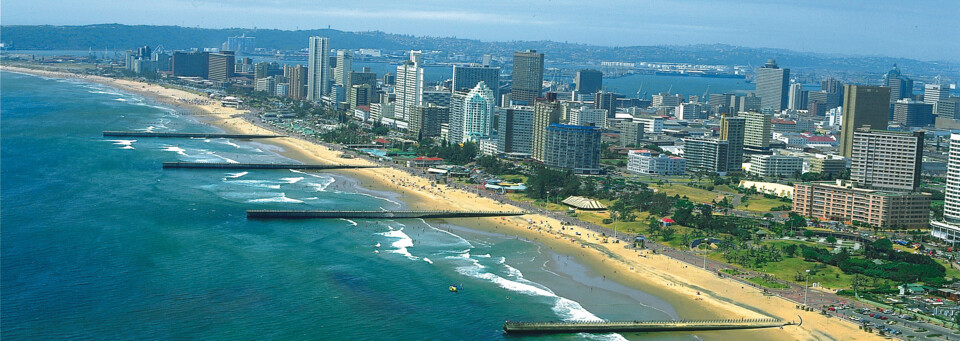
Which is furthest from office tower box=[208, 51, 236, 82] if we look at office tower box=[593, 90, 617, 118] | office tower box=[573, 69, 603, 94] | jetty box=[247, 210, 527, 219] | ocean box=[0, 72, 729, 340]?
jetty box=[247, 210, 527, 219]

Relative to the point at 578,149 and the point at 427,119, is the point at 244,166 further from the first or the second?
the point at 427,119

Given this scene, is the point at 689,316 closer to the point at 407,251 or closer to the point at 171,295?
the point at 407,251

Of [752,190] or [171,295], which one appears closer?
[171,295]

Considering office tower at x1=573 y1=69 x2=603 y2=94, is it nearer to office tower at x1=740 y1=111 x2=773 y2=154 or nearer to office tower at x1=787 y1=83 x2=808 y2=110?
office tower at x1=787 y1=83 x2=808 y2=110

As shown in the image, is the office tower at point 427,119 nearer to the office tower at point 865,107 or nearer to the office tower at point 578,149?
the office tower at point 578,149

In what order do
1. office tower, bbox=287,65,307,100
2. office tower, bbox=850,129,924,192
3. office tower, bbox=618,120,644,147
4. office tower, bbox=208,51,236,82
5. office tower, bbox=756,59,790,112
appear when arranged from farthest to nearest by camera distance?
office tower, bbox=208,51,236,82, office tower, bbox=756,59,790,112, office tower, bbox=287,65,307,100, office tower, bbox=618,120,644,147, office tower, bbox=850,129,924,192

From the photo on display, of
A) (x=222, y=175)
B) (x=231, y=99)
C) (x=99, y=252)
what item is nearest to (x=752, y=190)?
(x=222, y=175)

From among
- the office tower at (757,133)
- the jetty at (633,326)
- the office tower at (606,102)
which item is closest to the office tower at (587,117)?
the office tower at (606,102)
